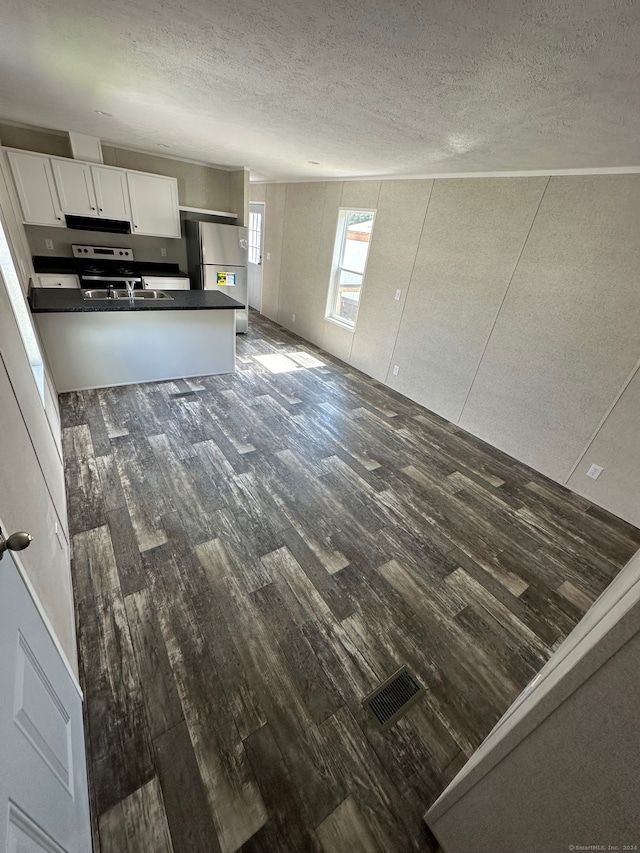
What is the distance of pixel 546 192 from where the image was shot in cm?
278

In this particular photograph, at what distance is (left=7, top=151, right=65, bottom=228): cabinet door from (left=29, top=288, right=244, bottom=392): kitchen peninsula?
1.32m

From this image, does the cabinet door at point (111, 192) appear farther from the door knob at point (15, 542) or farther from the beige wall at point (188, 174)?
the door knob at point (15, 542)

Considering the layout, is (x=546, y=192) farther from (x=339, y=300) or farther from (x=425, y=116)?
(x=339, y=300)

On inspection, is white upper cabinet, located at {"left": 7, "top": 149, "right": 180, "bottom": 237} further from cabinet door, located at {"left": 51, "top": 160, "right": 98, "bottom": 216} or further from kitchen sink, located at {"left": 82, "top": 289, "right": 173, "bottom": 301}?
kitchen sink, located at {"left": 82, "top": 289, "right": 173, "bottom": 301}

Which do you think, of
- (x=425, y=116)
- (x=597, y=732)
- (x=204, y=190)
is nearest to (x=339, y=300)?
(x=204, y=190)

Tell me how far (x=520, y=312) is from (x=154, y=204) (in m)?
4.92

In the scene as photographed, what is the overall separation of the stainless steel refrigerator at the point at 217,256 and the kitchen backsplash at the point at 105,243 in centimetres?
23

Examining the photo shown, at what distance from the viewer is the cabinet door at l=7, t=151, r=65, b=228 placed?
12.4 feet

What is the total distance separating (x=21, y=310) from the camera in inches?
108

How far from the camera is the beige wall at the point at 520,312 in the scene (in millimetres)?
2598

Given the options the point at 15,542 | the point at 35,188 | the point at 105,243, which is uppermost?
the point at 35,188

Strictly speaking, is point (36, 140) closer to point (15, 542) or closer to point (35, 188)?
point (35, 188)

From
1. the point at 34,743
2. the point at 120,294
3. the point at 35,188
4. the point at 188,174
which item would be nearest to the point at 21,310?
the point at 120,294

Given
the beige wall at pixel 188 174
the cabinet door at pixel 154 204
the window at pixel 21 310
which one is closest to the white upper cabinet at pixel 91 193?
the cabinet door at pixel 154 204
